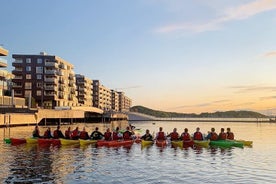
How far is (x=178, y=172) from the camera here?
26453mm

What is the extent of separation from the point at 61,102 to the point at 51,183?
131m

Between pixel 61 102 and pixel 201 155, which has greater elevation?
pixel 61 102

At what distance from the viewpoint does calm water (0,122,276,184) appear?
2380 centimetres

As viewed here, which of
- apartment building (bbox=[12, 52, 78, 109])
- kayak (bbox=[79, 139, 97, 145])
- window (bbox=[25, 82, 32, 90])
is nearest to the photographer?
kayak (bbox=[79, 139, 97, 145])

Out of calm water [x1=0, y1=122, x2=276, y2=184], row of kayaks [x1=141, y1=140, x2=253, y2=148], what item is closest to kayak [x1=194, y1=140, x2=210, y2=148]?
row of kayaks [x1=141, y1=140, x2=253, y2=148]

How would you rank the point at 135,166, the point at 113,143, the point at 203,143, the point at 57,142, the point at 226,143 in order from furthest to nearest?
the point at 57,142, the point at 226,143, the point at 203,143, the point at 113,143, the point at 135,166

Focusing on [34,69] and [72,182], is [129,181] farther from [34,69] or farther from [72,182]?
[34,69]

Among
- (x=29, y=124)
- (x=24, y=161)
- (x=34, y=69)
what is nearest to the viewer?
(x=24, y=161)

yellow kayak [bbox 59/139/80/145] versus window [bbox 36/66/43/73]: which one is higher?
window [bbox 36/66/43/73]

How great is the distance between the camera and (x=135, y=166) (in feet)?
95.0

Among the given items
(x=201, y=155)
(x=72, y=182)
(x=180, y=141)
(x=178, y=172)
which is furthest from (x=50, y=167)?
(x=180, y=141)

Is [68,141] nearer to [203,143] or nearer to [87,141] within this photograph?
[87,141]

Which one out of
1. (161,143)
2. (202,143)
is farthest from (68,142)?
(202,143)

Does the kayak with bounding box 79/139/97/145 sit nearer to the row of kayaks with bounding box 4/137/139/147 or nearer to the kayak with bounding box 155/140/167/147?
the row of kayaks with bounding box 4/137/139/147
